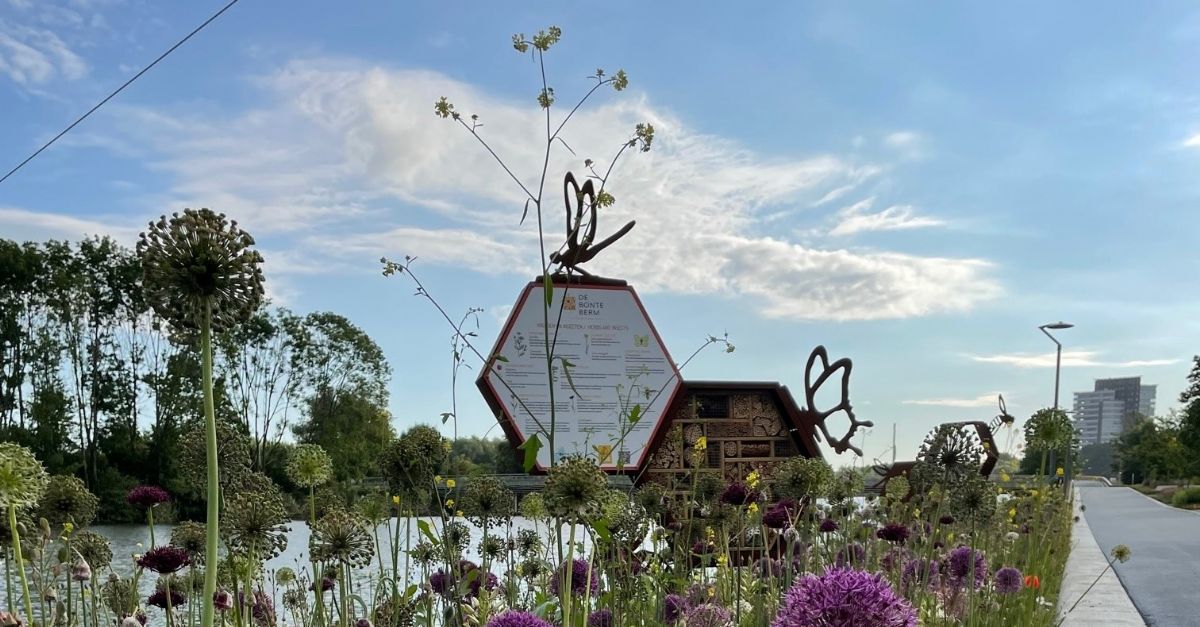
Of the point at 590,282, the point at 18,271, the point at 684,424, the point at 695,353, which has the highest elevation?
the point at 18,271

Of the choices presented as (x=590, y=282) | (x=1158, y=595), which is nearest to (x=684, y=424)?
(x=590, y=282)

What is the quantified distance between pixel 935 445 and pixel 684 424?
215cm

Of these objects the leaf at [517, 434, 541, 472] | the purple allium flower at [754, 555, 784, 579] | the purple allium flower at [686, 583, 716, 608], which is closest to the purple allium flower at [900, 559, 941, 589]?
the purple allium flower at [754, 555, 784, 579]

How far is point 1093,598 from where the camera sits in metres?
6.71

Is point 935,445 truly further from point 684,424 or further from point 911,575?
point 684,424

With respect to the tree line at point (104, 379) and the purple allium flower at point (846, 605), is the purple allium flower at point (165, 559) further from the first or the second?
the tree line at point (104, 379)

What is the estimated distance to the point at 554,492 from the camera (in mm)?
1943

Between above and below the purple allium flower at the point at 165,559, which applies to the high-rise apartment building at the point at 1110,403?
below

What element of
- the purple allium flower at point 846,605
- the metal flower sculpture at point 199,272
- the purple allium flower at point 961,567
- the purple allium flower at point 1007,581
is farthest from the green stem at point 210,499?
the purple allium flower at point 1007,581

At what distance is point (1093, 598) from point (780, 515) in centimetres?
402

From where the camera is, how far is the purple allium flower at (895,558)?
424cm

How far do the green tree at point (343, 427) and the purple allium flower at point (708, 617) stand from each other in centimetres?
3386

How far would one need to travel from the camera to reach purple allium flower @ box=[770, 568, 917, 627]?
5.33ft

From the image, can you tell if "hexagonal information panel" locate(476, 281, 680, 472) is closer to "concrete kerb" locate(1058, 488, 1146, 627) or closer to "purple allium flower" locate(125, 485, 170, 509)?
"purple allium flower" locate(125, 485, 170, 509)
